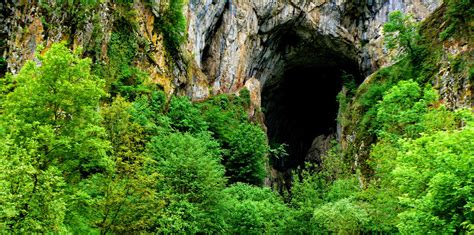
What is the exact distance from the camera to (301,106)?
7069cm

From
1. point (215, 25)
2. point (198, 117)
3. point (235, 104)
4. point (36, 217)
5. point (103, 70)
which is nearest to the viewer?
point (36, 217)

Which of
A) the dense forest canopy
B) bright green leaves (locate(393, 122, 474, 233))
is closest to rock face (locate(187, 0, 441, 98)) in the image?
the dense forest canopy

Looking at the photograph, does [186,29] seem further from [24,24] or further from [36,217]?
[36,217]

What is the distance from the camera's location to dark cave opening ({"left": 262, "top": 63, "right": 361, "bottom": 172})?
62.4 meters

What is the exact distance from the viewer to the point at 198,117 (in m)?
34.3

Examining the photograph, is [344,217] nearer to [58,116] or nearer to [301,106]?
[58,116]

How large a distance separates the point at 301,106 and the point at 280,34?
18348mm

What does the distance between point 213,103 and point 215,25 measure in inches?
404

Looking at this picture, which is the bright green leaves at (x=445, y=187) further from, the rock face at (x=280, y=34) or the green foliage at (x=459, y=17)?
the rock face at (x=280, y=34)

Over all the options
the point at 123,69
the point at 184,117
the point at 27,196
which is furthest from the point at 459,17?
the point at 27,196

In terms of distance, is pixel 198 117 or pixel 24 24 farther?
pixel 198 117

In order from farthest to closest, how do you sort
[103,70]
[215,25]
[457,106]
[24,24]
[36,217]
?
[215,25] < [103,70] < [457,106] < [24,24] < [36,217]

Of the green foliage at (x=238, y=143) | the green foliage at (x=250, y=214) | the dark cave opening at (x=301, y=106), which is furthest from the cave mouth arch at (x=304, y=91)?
the green foliage at (x=250, y=214)

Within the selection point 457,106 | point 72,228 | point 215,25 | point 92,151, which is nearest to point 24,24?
point 92,151
